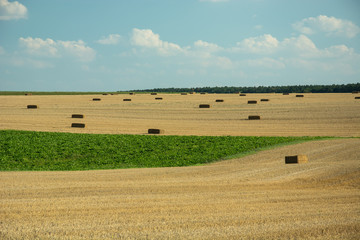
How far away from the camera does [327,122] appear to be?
4381 cm

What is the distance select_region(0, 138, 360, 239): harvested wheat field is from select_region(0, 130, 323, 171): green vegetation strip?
4.73 meters

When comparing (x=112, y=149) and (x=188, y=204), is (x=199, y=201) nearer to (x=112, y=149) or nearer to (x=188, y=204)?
(x=188, y=204)

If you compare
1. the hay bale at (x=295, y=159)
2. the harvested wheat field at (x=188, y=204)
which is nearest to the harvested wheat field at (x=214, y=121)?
the hay bale at (x=295, y=159)

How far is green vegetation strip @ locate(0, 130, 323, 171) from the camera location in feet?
82.4

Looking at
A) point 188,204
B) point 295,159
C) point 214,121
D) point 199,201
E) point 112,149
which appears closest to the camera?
point 188,204

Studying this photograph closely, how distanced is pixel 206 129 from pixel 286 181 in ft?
77.0

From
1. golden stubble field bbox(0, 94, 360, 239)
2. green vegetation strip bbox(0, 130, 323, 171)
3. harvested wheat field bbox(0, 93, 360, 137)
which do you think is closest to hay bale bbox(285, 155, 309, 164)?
golden stubble field bbox(0, 94, 360, 239)

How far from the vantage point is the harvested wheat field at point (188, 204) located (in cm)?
1006

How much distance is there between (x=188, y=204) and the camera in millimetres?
12781

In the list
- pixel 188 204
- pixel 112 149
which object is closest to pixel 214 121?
pixel 112 149

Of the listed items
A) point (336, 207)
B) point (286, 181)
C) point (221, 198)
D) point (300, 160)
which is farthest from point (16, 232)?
point (300, 160)

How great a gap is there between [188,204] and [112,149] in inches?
646

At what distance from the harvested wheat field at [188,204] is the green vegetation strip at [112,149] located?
15.5 feet

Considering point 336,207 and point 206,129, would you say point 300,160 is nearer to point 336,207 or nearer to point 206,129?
point 336,207
